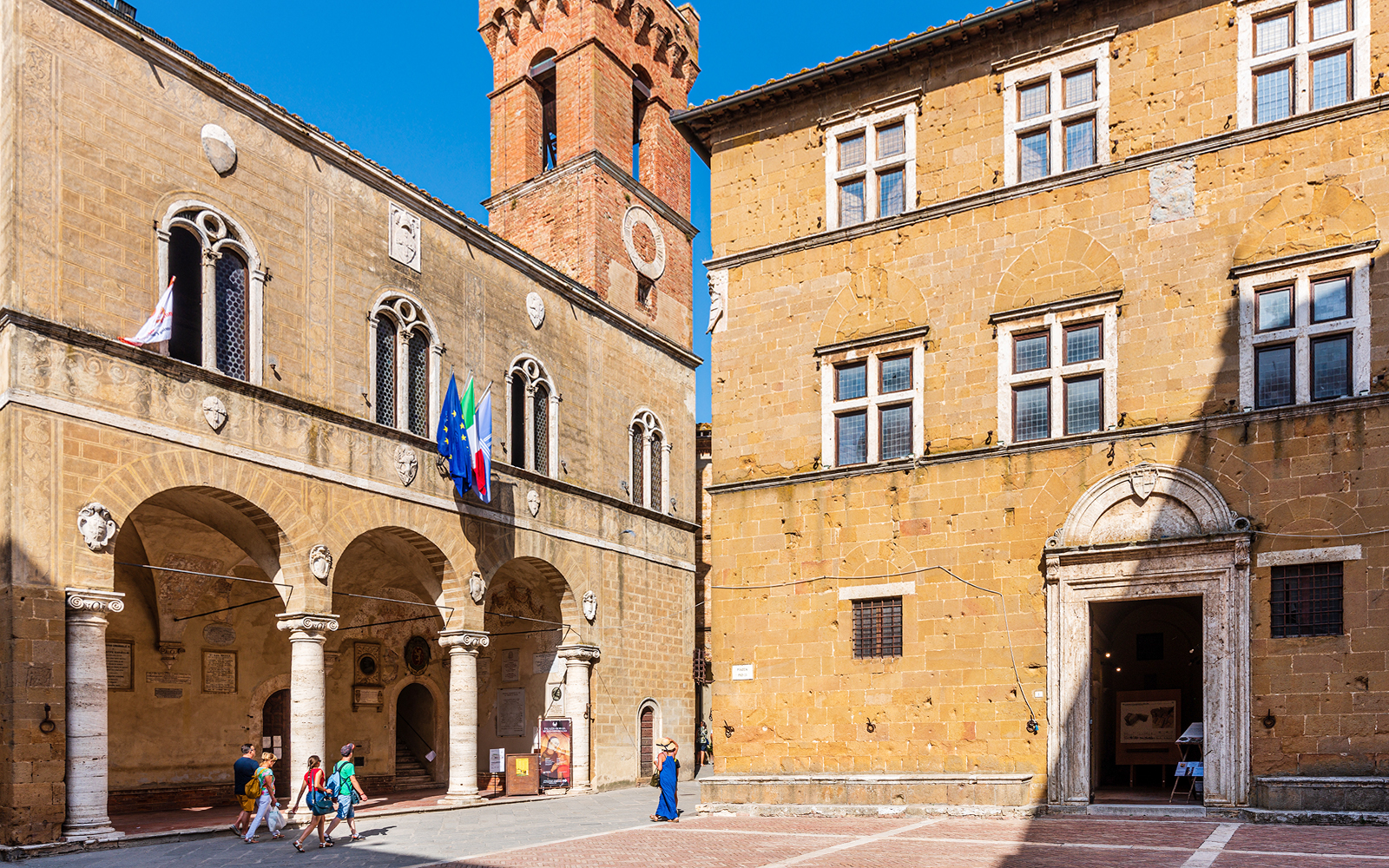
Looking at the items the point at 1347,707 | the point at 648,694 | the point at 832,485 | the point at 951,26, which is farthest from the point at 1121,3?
the point at 648,694

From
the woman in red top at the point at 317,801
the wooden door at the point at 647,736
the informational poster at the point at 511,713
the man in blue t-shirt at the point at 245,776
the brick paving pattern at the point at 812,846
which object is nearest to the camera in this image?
the brick paving pattern at the point at 812,846

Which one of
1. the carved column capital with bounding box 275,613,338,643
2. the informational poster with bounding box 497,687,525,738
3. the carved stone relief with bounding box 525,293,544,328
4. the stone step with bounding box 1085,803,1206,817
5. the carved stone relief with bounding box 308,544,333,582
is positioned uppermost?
the carved stone relief with bounding box 525,293,544,328

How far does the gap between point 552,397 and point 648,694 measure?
7.57m

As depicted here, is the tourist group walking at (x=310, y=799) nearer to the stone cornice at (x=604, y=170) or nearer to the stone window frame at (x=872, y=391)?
the stone window frame at (x=872, y=391)

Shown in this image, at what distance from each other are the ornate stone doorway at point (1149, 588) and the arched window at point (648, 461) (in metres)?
13.9

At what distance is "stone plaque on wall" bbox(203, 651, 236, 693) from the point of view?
65.5ft

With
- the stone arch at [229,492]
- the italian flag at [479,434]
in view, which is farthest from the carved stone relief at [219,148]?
the italian flag at [479,434]

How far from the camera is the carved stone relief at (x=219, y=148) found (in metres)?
16.5

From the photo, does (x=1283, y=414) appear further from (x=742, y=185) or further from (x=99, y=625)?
(x=99, y=625)

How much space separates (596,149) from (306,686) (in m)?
17.2

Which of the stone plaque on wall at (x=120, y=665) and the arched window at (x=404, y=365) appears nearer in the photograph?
the stone plaque on wall at (x=120, y=665)

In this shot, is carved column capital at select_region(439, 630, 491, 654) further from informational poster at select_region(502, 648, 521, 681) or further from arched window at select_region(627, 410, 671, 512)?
arched window at select_region(627, 410, 671, 512)

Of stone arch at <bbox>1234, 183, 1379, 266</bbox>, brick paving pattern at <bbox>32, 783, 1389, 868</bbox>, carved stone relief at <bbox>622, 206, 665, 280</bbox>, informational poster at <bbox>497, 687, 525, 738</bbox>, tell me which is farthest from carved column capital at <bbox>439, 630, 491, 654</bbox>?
stone arch at <bbox>1234, 183, 1379, 266</bbox>

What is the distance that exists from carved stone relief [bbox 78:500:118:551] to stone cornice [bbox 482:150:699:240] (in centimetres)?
1752
